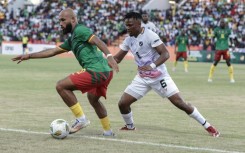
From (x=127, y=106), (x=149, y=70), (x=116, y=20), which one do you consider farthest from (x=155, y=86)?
(x=116, y=20)

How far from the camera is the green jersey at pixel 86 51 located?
34.7 ft

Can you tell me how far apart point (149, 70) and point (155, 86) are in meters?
0.45

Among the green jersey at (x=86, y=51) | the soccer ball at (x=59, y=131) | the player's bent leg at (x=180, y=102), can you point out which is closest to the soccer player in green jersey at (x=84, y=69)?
the green jersey at (x=86, y=51)

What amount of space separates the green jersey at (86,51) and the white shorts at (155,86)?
96 centimetres

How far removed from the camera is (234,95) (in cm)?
2031

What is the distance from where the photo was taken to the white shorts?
1131 cm

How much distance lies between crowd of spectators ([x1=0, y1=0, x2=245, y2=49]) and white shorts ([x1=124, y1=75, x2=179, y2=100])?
40190 mm

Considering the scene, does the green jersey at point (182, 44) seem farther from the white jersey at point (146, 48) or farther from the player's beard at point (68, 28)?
the player's beard at point (68, 28)

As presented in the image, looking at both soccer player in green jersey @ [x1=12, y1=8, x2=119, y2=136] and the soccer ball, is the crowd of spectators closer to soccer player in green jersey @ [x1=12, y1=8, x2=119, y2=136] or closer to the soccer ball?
soccer player in green jersey @ [x1=12, y1=8, x2=119, y2=136]

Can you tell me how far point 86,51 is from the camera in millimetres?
10688

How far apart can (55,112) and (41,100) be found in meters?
2.96

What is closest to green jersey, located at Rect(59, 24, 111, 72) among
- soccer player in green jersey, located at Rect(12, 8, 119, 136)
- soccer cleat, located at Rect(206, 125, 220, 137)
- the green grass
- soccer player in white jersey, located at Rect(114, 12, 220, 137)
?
soccer player in green jersey, located at Rect(12, 8, 119, 136)

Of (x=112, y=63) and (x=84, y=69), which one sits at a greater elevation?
(x=112, y=63)

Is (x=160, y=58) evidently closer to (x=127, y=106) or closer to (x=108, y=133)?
(x=127, y=106)
